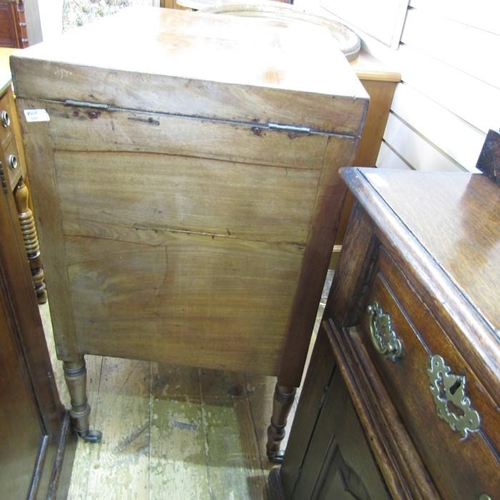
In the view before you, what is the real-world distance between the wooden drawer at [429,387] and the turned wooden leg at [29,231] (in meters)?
1.13

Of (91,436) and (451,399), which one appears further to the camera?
(91,436)

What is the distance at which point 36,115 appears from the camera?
729mm

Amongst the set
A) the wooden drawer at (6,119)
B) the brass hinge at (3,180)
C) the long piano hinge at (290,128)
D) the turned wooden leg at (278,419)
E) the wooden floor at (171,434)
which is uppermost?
the long piano hinge at (290,128)

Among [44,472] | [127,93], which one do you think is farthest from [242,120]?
[44,472]

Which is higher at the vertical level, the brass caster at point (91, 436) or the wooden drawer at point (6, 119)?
the wooden drawer at point (6, 119)

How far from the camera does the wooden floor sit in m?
1.14

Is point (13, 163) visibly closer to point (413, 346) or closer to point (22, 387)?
point (22, 387)

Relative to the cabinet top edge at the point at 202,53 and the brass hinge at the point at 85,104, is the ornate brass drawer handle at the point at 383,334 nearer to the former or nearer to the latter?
the cabinet top edge at the point at 202,53

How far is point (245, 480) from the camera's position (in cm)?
117

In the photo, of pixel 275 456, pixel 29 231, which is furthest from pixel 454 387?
pixel 29 231

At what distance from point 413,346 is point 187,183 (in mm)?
447

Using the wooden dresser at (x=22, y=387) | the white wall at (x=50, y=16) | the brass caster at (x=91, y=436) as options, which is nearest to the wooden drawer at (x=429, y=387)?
the wooden dresser at (x=22, y=387)

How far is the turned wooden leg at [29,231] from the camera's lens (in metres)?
1.40

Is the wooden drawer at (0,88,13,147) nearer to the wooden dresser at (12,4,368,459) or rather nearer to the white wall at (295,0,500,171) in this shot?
the wooden dresser at (12,4,368,459)
